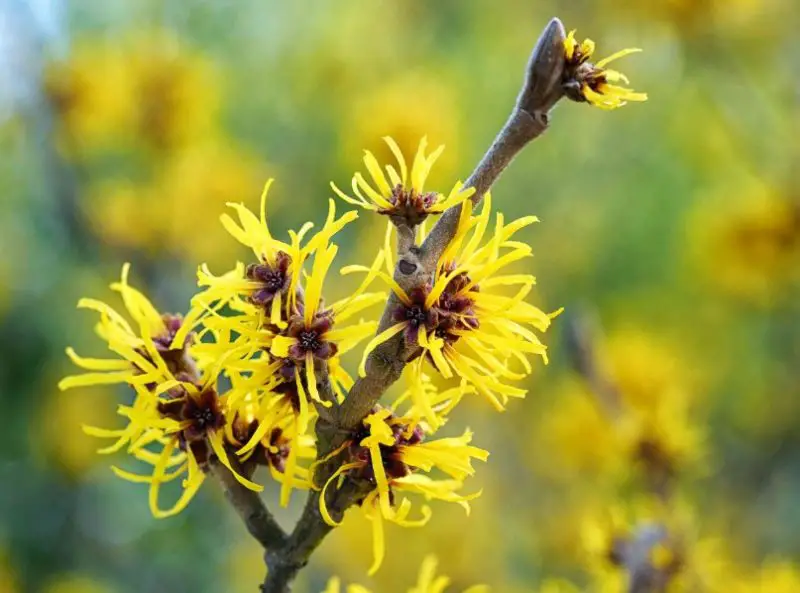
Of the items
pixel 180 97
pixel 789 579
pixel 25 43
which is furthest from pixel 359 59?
pixel 789 579

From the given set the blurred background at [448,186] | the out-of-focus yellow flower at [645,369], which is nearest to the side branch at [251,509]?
the blurred background at [448,186]

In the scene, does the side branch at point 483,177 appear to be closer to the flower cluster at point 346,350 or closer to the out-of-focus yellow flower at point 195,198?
the flower cluster at point 346,350

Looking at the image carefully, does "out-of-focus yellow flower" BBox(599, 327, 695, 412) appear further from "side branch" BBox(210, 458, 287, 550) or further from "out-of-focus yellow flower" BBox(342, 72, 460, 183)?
"side branch" BBox(210, 458, 287, 550)

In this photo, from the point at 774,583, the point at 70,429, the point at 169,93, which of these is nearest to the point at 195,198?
the point at 169,93

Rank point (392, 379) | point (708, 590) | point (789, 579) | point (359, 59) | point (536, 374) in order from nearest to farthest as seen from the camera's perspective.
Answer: point (392, 379)
point (708, 590)
point (789, 579)
point (536, 374)
point (359, 59)

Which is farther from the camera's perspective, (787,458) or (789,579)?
(787,458)

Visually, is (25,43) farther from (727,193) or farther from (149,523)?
(727,193)

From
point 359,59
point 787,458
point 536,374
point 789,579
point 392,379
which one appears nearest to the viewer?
point 392,379
